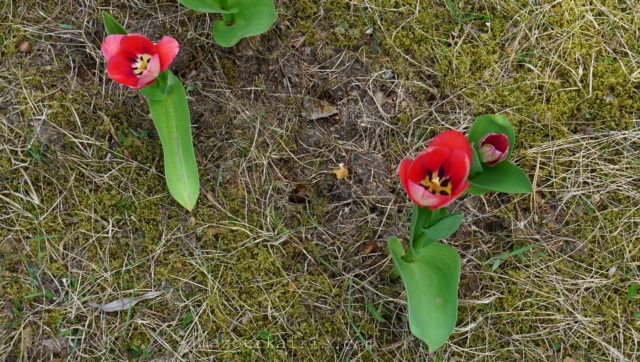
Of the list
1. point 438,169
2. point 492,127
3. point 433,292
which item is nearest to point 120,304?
point 433,292

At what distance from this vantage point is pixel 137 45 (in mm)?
1757

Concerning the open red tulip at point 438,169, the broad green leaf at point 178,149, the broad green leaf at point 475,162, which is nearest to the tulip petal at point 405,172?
the open red tulip at point 438,169

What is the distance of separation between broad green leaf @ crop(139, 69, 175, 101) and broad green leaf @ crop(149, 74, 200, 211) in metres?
0.02

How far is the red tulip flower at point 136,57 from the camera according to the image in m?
1.69

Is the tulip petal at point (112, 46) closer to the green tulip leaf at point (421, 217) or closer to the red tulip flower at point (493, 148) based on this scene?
the green tulip leaf at point (421, 217)

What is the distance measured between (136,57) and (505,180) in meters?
1.26

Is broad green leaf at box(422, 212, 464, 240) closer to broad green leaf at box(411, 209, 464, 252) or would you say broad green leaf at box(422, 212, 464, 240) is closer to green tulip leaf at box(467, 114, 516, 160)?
broad green leaf at box(411, 209, 464, 252)

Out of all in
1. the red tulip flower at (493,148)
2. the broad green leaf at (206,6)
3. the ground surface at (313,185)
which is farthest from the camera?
the ground surface at (313,185)

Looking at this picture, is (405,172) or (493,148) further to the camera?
(493,148)

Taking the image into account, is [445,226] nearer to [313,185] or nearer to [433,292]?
[433,292]

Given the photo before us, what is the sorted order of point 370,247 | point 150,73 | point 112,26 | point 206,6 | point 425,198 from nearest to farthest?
point 425,198 < point 150,73 < point 112,26 < point 206,6 < point 370,247

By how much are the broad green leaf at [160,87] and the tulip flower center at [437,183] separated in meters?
0.89

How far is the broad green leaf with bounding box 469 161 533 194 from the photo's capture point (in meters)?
1.70

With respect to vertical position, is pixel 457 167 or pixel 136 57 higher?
pixel 136 57
